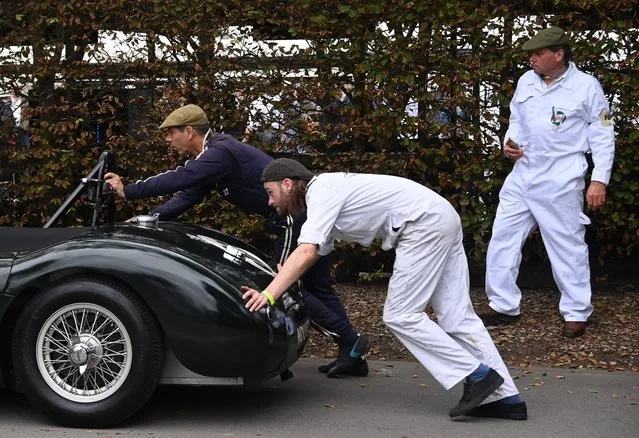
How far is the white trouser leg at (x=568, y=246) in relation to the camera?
24.8ft

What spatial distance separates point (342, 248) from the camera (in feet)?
28.7

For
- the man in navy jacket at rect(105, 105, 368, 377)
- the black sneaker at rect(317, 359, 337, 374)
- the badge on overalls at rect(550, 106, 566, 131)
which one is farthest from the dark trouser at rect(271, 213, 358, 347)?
the badge on overalls at rect(550, 106, 566, 131)

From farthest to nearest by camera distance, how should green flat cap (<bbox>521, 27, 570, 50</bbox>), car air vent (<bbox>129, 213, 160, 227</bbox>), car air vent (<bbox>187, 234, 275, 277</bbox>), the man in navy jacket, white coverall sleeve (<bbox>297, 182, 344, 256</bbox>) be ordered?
green flat cap (<bbox>521, 27, 570, 50</bbox>) < the man in navy jacket < car air vent (<bbox>129, 213, 160, 227</bbox>) < car air vent (<bbox>187, 234, 275, 277</bbox>) < white coverall sleeve (<bbox>297, 182, 344, 256</bbox>)

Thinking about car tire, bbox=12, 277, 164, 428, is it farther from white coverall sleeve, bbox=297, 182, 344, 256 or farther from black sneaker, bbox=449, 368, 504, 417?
black sneaker, bbox=449, 368, 504, 417

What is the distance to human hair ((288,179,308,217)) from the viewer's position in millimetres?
5707

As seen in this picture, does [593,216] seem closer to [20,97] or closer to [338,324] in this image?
[338,324]

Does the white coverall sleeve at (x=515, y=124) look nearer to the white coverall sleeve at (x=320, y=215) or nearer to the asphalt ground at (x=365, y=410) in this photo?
the asphalt ground at (x=365, y=410)

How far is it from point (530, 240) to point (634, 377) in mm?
2069

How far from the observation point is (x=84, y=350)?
5496mm

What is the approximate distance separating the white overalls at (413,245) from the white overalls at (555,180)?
1862 millimetres

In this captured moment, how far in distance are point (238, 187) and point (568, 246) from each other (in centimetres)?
229

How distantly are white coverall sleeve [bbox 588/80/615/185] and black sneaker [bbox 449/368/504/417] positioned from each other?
2197 mm

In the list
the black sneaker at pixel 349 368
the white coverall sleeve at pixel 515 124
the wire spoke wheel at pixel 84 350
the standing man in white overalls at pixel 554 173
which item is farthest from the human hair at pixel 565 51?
the wire spoke wheel at pixel 84 350

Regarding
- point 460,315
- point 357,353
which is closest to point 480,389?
point 460,315
